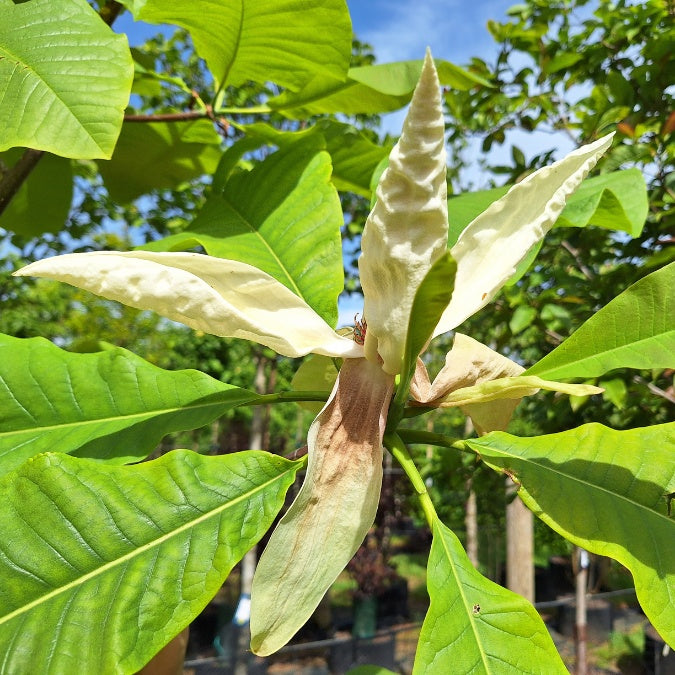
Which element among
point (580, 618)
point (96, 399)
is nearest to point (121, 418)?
point (96, 399)

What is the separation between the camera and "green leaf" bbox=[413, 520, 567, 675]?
20.1 inches

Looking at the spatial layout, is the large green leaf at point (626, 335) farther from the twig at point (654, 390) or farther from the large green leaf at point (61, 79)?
the twig at point (654, 390)

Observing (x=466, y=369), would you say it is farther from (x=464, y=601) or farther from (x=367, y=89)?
(x=367, y=89)

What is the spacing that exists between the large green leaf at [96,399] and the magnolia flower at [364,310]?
0.17 metres

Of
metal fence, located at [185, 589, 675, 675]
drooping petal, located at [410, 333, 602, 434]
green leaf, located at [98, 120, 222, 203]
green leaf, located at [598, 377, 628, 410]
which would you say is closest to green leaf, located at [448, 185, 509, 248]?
drooping petal, located at [410, 333, 602, 434]

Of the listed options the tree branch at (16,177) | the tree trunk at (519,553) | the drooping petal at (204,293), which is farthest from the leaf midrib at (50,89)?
the tree trunk at (519,553)

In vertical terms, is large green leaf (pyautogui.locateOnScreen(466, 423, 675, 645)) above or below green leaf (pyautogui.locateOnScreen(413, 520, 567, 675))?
above

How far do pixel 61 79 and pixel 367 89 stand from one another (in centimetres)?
59

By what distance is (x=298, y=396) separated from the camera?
0.69 m

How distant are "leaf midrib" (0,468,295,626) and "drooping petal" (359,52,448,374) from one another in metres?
0.20

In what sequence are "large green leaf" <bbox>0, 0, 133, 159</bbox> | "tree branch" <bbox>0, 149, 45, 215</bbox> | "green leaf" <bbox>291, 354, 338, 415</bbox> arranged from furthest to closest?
"tree branch" <bbox>0, 149, 45, 215</bbox> < "green leaf" <bbox>291, 354, 338, 415</bbox> < "large green leaf" <bbox>0, 0, 133, 159</bbox>

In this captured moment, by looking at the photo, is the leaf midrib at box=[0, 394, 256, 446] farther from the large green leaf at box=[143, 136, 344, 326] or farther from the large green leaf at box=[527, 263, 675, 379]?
the large green leaf at box=[527, 263, 675, 379]

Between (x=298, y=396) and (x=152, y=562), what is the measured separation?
0.24 meters

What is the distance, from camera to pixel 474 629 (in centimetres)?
54
